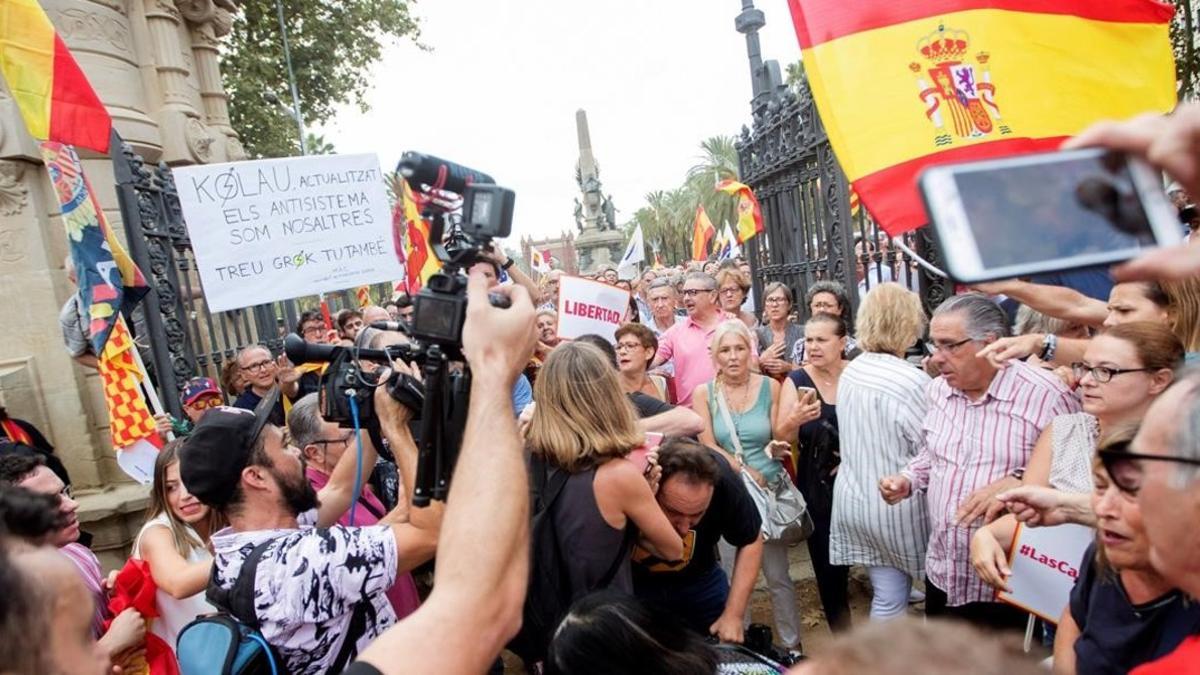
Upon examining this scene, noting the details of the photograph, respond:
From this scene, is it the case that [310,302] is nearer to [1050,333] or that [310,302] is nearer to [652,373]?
[652,373]

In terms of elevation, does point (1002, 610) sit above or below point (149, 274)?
below

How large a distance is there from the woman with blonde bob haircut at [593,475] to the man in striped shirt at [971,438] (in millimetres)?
1097

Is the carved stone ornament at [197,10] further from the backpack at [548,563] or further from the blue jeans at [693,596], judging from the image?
→ the blue jeans at [693,596]

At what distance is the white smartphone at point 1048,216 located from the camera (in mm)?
928

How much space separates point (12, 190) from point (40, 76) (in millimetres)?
1419

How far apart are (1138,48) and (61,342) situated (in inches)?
244

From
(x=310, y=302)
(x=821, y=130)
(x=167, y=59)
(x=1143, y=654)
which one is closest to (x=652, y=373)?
(x=821, y=130)

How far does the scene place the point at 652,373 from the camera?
528 cm

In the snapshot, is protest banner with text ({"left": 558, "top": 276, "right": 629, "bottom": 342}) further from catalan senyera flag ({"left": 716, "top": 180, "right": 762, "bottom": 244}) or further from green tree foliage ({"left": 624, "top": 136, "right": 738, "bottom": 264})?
green tree foliage ({"left": 624, "top": 136, "right": 738, "bottom": 264})

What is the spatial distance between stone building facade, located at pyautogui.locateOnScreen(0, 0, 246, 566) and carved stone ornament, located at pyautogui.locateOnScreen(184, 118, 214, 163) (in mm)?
333

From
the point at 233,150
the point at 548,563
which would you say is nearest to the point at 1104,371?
the point at 548,563

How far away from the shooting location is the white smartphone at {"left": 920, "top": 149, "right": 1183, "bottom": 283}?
928 mm

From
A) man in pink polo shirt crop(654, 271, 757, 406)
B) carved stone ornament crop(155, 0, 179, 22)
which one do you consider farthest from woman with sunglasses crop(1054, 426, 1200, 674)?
carved stone ornament crop(155, 0, 179, 22)

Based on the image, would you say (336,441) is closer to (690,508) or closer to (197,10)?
(690,508)
